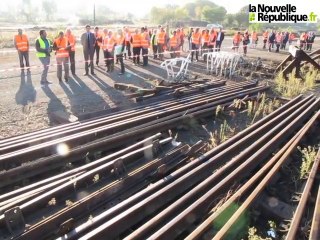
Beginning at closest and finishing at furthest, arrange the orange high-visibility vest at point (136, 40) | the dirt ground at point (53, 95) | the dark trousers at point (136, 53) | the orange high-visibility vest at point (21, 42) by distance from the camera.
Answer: the dirt ground at point (53, 95), the orange high-visibility vest at point (21, 42), the orange high-visibility vest at point (136, 40), the dark trousers at point (136, 53)

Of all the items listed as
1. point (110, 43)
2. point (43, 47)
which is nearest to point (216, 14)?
point (110, 43)

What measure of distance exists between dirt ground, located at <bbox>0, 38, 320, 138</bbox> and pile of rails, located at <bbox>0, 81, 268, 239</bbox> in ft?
4.48

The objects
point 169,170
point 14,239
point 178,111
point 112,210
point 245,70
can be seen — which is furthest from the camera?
point 245,70

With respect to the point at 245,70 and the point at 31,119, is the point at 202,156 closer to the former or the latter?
the point at 31,119

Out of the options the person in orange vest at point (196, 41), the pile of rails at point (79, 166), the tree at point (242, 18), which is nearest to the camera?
the pile of rails at point (79, 166)

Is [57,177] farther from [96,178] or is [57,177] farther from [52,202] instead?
[96,178]

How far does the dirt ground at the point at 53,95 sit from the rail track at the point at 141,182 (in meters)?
1.57

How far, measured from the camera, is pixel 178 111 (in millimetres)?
7734

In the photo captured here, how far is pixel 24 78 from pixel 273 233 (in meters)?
10.3

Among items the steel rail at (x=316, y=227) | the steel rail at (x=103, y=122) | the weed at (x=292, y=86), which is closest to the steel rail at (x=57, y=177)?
the steel rail at (x=103, y=122)

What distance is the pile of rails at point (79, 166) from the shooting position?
3.71m

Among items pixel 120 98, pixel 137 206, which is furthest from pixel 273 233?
pixel 120 98

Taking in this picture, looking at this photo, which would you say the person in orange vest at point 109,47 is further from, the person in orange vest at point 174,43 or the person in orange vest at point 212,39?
the person in orange vest at point 212,39

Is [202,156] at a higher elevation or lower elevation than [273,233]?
higher
